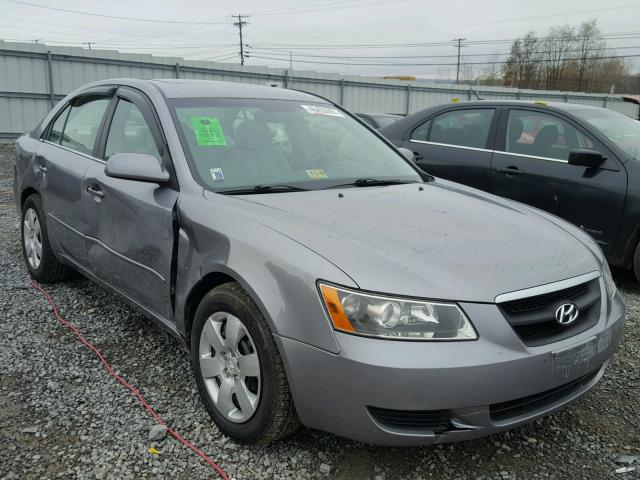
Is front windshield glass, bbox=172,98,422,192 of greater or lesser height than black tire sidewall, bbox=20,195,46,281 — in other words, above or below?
above

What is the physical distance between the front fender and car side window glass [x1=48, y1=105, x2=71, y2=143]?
6.93 ft

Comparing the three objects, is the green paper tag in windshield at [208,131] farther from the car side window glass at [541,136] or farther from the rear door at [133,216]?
the car side window glass at [541,136]

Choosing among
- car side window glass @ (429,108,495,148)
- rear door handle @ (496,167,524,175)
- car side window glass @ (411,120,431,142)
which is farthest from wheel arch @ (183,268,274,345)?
car side window glass @ (411,120,431,142)

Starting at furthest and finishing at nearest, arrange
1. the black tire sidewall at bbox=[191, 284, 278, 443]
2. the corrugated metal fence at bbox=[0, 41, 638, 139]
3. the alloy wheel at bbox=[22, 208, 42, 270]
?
1. the corrugated metal fence at bbox=[0, 41, 638, 139]
2. the alloy wheel at bbox=[22, 208, 42, 270]
3. the black tire sidewall at bbox=[191, 284, 278, 443]

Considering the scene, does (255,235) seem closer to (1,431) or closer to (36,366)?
(1,431)

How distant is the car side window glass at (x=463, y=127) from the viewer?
566cm

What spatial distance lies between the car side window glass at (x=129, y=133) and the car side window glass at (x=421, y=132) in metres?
3.51

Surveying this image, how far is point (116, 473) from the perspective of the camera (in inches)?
89.5

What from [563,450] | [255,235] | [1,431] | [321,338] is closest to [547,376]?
[563,450]

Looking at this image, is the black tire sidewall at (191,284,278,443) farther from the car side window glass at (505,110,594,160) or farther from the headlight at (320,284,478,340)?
the car side window glass at (505,110,594,160)

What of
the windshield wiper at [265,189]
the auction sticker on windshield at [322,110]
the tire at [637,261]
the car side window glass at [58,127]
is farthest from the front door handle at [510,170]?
the car side window glass at [58,127]

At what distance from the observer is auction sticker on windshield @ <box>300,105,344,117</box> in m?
3.61

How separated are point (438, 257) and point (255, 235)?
74 centimetres

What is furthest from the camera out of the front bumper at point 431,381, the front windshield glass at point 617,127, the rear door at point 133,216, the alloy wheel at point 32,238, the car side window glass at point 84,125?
the front windshield glass at point 617,127
